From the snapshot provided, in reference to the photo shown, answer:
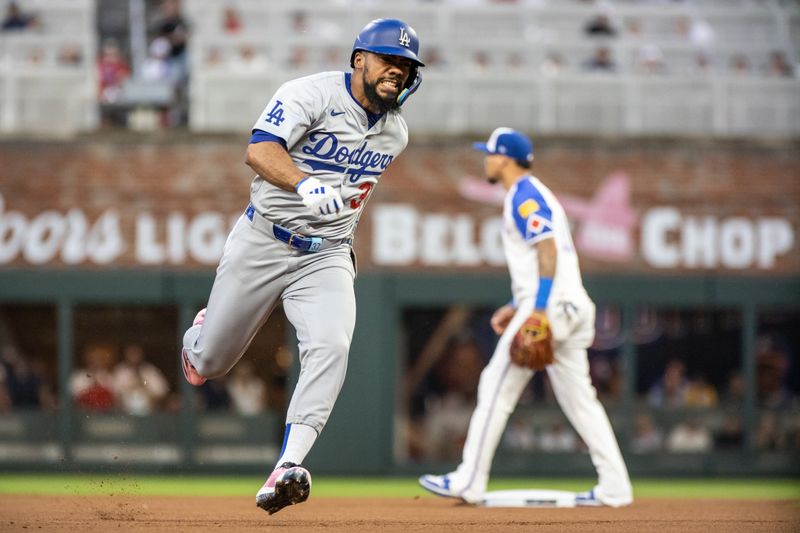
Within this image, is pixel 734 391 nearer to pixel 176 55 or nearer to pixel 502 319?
pixel 176 55

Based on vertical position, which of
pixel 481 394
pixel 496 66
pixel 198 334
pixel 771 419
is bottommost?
pixel 771 419

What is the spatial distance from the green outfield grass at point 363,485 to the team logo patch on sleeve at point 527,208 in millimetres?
4625

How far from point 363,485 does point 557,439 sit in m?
2.68

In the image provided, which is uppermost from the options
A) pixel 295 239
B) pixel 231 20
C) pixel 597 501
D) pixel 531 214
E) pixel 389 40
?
pixel 231 20

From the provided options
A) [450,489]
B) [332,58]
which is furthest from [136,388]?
[450,489]

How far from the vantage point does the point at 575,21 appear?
1647 cm

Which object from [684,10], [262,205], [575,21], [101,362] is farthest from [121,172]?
[262,205]

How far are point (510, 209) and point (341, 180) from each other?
2.00 metres

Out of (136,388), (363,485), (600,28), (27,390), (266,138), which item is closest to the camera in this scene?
(266,138)

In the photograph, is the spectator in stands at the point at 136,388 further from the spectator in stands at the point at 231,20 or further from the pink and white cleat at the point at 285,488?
the pink and white cleat at the point at 285,488

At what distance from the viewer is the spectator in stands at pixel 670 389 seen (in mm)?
15258

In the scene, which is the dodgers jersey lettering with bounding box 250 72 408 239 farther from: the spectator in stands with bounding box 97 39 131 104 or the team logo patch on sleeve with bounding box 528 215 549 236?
the spectator in stands with bounding box 97 39 131 104

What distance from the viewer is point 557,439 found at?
49.4 feet

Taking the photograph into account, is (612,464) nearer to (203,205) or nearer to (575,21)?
(203,205)
